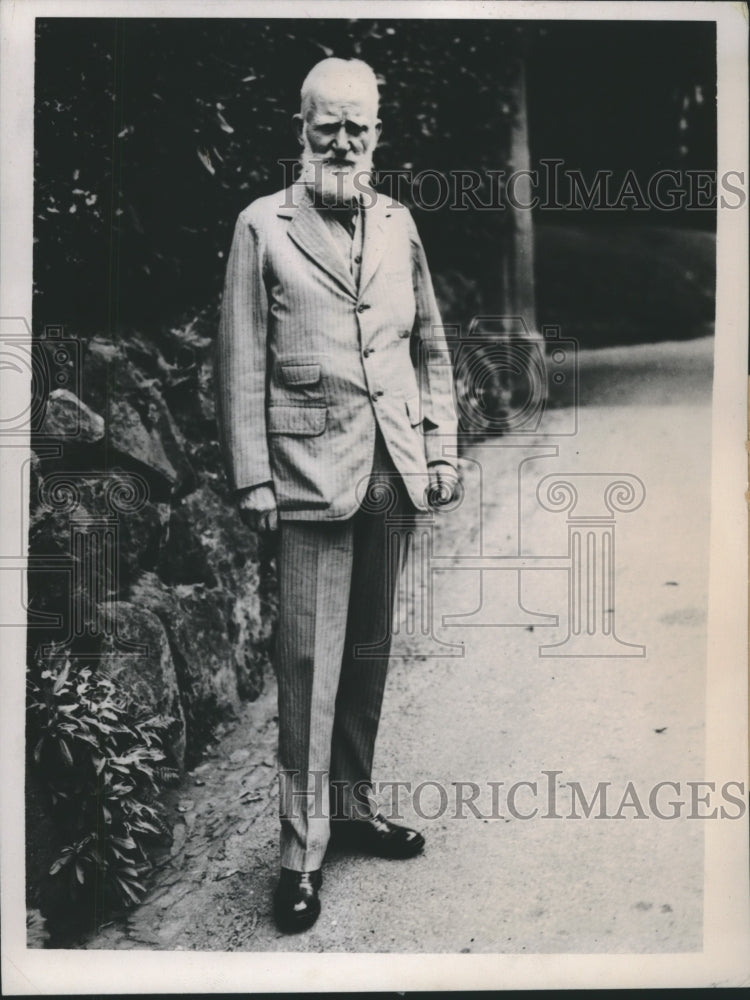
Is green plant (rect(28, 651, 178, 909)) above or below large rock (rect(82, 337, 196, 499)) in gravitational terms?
below

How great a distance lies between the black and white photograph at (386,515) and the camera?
120 inches

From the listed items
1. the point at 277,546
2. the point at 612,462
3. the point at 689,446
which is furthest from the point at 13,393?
the point at 689,446

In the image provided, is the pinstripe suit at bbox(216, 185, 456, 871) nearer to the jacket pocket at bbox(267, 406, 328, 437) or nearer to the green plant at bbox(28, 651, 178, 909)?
the jacket pocket at bbox(267, 406, 328, 437)

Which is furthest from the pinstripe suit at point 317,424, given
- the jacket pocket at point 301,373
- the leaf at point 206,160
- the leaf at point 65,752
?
the leaf at point 65,752

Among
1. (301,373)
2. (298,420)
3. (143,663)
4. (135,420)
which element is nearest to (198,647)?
(143,663)

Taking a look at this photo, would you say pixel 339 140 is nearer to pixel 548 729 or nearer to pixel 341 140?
pixel 341 140

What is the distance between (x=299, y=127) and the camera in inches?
118

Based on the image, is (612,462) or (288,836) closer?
(288,836)

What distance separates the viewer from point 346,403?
2.89 m

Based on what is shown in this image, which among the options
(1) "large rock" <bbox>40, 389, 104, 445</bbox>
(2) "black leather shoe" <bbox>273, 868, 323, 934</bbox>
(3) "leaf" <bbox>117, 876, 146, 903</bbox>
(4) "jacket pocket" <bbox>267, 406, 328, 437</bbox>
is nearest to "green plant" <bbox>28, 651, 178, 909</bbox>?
(3) "leaf" <bbox>117, 876, 146, 903</bbox>

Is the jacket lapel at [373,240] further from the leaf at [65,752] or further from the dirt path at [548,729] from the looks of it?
the leaf at [65,752]

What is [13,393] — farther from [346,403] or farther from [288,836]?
[288,836]

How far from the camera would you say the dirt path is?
3.14 metres

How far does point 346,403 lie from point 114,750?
1.20m
